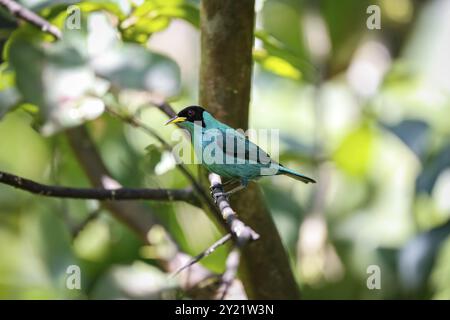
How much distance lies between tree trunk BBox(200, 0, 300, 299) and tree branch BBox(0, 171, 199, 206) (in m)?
0.17

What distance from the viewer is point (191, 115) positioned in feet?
7.46

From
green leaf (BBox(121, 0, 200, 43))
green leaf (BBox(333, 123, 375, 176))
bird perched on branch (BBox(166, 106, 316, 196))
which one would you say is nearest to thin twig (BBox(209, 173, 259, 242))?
bird perched on branch (BBox(166, 106, 316, 196))

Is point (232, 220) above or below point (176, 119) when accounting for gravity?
below

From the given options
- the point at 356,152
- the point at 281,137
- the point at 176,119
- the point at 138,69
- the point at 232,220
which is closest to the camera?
the point at 232,220

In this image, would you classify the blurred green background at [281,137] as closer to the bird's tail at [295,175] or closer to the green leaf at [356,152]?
the green leaf at [356,152]

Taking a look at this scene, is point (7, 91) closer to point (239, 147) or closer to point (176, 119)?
point (176, 119)

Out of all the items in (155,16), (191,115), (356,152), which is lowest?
(191,115)

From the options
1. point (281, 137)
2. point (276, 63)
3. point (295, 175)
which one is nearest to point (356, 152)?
point (281, 137)

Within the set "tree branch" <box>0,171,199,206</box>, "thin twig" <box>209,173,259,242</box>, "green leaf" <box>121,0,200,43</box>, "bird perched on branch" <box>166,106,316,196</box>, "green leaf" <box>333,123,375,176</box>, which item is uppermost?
"green leaf" <box>333,123,375,176</box>

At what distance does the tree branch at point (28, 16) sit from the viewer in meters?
2.45

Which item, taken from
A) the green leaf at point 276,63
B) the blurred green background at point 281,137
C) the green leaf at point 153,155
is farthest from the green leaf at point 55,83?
the green leaf at point 276,63

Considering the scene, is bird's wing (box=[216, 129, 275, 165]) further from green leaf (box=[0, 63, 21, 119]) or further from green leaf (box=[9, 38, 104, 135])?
green leaf (box=[0, 63, 21, 119])

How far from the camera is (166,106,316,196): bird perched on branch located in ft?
7.27

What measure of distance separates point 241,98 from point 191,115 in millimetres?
160
